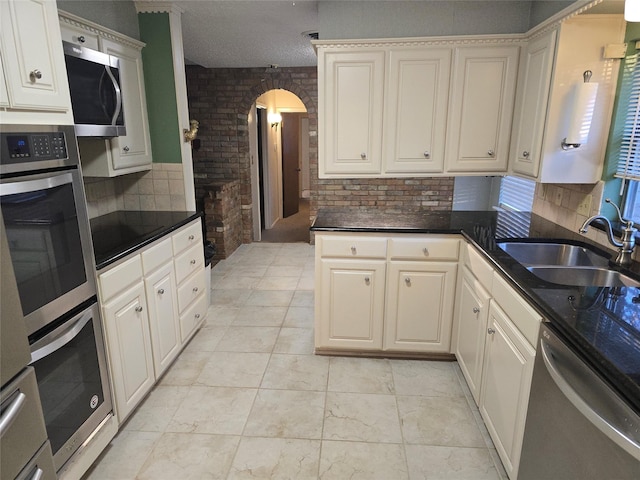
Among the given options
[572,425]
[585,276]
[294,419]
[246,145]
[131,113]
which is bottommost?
[294,419]

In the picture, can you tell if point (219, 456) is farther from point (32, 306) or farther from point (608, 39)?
point (608, 39)

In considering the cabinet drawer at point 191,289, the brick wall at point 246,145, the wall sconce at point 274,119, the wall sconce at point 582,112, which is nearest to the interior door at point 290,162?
the wall sconce at point 274,119

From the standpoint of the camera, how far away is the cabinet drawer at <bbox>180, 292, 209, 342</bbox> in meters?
2.76

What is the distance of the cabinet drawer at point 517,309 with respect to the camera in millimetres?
1467

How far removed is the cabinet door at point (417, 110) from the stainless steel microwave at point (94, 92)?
5.50 feet

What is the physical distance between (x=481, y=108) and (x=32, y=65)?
247 cm

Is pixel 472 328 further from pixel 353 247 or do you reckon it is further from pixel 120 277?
pixel 120 277

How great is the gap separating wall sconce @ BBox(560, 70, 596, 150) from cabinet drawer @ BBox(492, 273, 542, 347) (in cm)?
91

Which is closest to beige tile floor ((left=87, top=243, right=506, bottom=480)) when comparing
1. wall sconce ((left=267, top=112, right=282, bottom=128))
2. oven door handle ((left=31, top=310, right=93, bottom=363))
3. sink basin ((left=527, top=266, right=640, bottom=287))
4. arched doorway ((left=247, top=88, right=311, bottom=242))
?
oven door handle ((left=31, top=310, right=93, bottom=363))

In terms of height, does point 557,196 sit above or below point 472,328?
above

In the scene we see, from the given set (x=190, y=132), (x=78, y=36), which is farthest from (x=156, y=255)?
(x=78, y=36)

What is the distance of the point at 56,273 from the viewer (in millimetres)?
1542

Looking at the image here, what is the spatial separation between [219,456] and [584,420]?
1551 millimetres

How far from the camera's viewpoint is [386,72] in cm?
263
